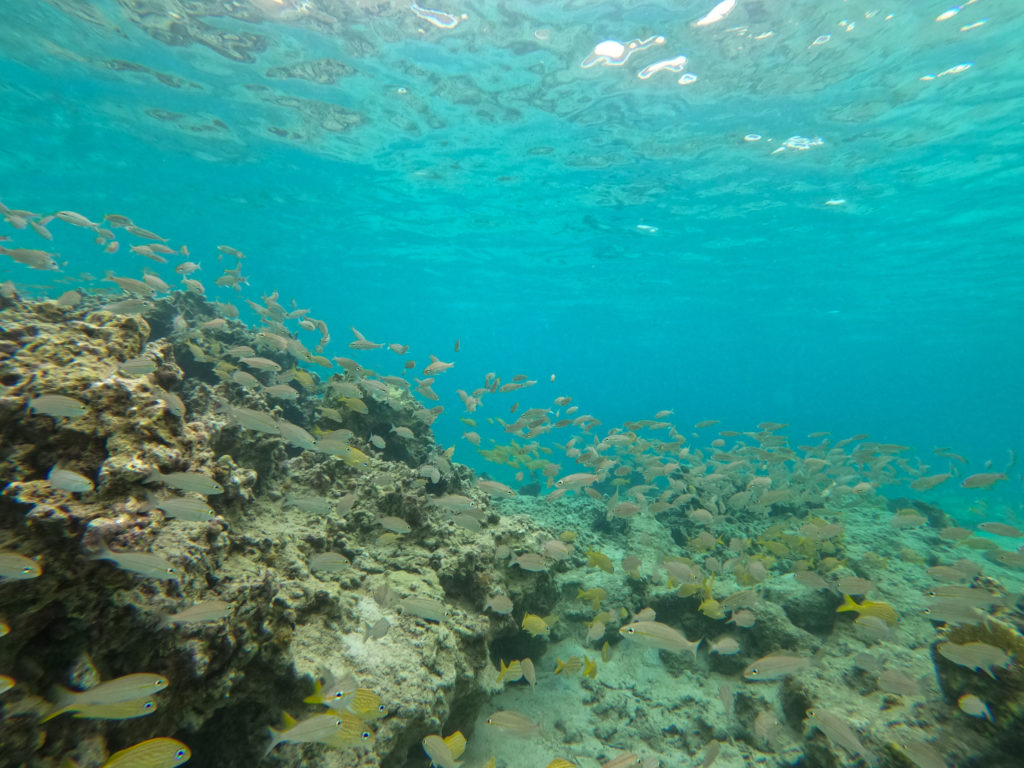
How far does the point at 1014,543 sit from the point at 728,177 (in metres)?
16.6

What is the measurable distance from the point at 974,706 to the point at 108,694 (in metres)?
6.13

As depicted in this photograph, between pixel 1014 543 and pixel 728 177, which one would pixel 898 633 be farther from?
pixel 728 177

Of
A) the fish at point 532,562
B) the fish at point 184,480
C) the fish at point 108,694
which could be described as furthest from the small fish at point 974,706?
the fish at point 184,480

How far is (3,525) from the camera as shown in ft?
7.59

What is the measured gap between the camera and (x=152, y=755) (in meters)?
2.12

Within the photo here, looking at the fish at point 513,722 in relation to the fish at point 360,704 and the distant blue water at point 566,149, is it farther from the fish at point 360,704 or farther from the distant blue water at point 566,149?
the distant blue water at point 566,149

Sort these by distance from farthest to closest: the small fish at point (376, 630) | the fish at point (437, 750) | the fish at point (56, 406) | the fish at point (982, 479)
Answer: the fish at point (982, 479)
the small fish at point (376, 630)
the fish at point (437, 750)
the fish at point (56, 406)

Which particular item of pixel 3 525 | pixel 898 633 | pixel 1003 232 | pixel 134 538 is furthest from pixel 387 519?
pixel 1003 232

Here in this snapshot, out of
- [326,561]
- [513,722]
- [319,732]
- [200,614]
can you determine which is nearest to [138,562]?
[200,614]

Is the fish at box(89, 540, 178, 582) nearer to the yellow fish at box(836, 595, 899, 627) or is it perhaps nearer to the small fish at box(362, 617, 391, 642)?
the small fish at box(362, 617, 391, 642)

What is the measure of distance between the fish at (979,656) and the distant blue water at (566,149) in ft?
48.8

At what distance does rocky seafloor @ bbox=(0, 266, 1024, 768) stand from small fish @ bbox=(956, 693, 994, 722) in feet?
0.32

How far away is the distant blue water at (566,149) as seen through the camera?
13.6 metres

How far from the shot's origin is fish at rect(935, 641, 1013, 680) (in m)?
3.77
